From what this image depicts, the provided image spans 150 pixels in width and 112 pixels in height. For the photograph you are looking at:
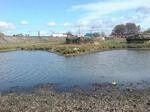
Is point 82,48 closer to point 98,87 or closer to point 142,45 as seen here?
point 142,45

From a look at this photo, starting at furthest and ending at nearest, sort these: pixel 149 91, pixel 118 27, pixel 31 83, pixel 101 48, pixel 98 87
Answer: pixel 118 27
pixel 101 48
pixel 31 83
pixel 98 87
pixel 149 91

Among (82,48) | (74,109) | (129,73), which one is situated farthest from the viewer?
(82,48)

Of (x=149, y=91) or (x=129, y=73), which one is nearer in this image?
(x=149, y=91)

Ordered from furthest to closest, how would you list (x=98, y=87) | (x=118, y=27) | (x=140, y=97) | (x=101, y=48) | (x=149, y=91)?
(x=118, y=27), (x=101, y=48), (x=98, y=87), (x=149, y=91), (x=140, y=97)

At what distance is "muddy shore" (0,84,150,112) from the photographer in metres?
18.8

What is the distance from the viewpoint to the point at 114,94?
886 inches

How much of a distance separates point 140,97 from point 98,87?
15.8 feet

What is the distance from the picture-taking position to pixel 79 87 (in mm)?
25906

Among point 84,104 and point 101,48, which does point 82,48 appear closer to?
point 101,48

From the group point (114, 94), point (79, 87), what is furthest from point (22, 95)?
point (114, 94)

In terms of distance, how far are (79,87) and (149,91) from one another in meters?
5.29

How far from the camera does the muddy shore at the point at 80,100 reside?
18.8 m

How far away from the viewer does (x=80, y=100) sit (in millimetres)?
20922

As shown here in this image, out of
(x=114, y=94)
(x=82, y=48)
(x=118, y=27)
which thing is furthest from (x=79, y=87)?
(x=118, y=27)
